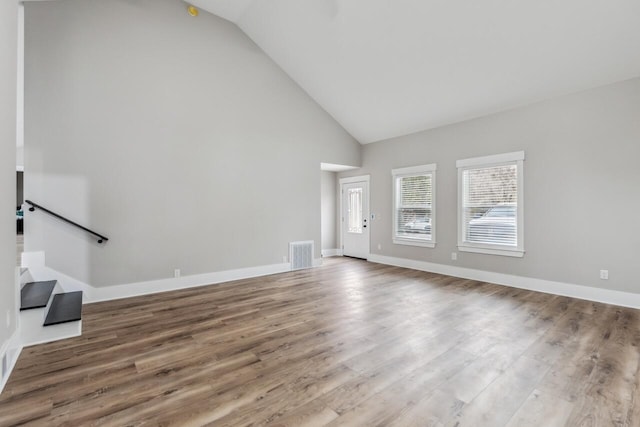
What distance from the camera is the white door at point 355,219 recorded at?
24.3 ft

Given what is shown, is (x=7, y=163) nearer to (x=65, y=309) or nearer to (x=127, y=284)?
(x=65, y=309)

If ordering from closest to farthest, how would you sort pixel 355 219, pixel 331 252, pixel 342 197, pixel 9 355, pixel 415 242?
pixel 9 355, pixel 415 242, pixel 355 219, pixel 342 197, pixel 331 252

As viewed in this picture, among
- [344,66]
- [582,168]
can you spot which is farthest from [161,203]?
[582,168]

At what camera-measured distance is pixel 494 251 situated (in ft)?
16.6

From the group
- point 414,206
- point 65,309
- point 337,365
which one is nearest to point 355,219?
point 414,206

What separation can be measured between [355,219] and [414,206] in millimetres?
1828

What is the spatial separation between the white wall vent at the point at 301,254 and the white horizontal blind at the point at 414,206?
81.9 inches

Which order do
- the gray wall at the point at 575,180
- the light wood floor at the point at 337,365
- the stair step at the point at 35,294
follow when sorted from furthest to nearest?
the gray wall at the point at 575,180 < the stair step at the point at 35,294 < the light wood floor at the point at 337,365

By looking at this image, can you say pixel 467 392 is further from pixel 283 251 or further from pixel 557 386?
pixel 283 251

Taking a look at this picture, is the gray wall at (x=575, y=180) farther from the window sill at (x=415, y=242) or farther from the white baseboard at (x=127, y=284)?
the white baseboard at (x=127, y=284)

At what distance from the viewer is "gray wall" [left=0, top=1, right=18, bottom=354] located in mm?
2176

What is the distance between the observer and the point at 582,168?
13.6 feet

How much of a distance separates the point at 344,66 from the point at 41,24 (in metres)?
4.27

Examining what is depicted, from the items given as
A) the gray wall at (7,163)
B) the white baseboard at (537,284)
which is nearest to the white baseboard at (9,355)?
the gray wall at (7,163)
